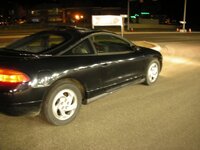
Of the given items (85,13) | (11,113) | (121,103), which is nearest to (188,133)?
(121,103)

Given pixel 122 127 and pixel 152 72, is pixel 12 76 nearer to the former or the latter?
pixel 122 127

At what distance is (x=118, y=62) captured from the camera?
596 centimetres

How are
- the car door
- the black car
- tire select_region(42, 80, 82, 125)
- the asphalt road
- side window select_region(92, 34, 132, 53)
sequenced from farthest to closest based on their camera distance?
side window select_region(92, 34, 132, 53), the car door, tire select_region(42, 80, 82, 125), the black car, the asphalt road

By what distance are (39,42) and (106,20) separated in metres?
11.9

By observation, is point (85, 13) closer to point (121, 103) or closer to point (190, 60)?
point (190, 60)

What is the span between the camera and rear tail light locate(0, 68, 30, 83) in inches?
170

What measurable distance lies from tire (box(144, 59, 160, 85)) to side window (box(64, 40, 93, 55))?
2.22 meters

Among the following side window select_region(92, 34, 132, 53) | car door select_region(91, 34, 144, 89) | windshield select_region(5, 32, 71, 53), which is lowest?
car door select_region(91, 34, 144, 89)

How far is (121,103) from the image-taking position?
6098mm

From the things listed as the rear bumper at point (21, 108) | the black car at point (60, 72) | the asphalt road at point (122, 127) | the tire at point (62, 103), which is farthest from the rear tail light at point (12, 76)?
the asphalt road at point (122, 127)

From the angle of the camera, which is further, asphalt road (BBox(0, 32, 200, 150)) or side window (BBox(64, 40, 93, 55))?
side window (BBox(64, 40, 93, 55))

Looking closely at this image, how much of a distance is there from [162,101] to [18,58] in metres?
3.22

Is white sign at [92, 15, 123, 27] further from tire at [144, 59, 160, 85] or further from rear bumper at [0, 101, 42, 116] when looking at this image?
rear bumper at [0, 101, 42, 116]

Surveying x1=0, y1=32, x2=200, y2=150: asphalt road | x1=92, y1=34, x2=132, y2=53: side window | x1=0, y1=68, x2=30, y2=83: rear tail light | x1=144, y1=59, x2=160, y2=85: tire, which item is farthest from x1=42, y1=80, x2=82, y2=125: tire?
x1=144, y1=59, x2=160, y2=85: tire
